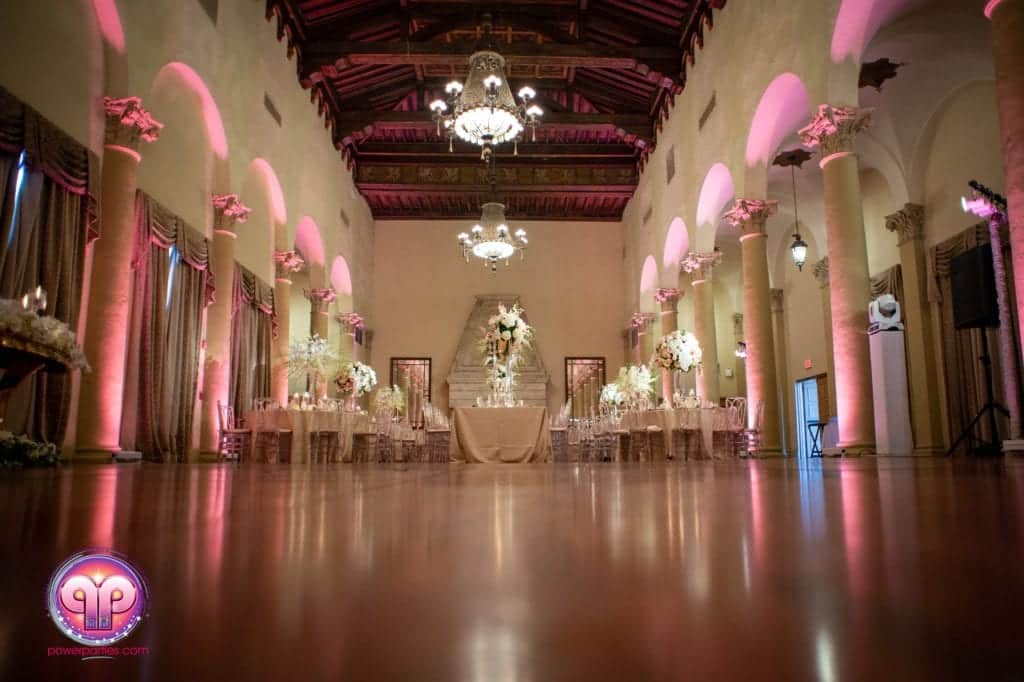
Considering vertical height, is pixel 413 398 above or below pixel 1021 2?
below

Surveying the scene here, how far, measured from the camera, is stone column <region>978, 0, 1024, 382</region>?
217 inches

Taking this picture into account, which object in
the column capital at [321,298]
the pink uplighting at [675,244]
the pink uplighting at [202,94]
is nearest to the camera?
the pink uplighting at [202,94]

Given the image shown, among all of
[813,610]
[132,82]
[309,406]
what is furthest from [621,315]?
[813,610]

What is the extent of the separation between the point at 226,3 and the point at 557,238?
11452mm

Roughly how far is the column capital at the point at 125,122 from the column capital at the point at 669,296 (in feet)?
35.6

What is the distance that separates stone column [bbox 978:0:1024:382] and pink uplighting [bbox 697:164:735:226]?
612cm

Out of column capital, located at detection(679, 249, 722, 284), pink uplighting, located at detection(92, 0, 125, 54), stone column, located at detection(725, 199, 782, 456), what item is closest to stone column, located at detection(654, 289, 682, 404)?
column capital, located at detection(679, 249, 722, 284)

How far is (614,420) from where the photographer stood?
11078mm

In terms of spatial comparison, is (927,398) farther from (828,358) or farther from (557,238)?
(557,238)

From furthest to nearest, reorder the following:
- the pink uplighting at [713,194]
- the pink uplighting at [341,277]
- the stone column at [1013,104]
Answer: the pink uplighting at [341,277], the pink uplighting at [713,194], the stone column at [1013,104]

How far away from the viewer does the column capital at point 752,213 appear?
34.8 feet

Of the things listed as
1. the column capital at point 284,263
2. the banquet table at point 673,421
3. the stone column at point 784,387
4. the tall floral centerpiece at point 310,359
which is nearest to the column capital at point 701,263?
the banquet table at point 673,421

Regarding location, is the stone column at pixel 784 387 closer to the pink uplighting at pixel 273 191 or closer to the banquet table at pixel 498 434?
the banquet table at pixel 498 434

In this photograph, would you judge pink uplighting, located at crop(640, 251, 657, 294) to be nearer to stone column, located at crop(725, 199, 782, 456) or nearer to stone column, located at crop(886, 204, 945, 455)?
stone column, located at crop(886, 204, 945, 455)
